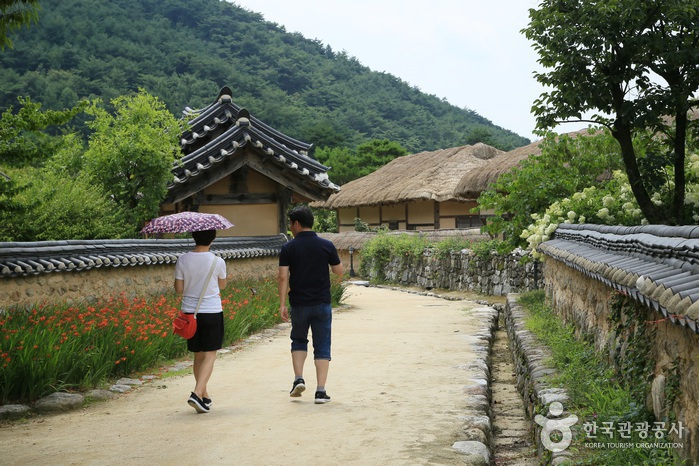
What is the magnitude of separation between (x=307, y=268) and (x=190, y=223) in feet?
4.41

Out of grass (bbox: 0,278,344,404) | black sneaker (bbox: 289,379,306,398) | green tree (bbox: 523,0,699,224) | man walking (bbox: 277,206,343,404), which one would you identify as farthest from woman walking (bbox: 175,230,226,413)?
green tree (bbox: 523,0,699,224)

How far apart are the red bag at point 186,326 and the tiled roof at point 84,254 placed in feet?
10.1

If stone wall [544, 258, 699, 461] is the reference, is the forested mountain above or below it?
above

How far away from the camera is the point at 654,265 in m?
4.36

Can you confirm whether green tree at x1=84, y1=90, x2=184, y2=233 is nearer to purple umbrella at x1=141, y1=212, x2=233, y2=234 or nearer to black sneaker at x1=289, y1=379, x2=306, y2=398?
purple umbrella at x1=141, y1=212, x2=233, y2=234

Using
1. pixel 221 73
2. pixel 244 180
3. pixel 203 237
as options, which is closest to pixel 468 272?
pixel 244 180

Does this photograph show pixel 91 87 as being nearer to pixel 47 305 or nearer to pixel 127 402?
pixel 47 305

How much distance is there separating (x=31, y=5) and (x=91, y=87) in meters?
38.0

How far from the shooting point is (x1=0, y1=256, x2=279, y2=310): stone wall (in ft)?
27.3

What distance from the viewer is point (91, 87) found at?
134 ft

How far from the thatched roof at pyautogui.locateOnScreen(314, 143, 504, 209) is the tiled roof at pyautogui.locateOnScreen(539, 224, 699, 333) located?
20729mm

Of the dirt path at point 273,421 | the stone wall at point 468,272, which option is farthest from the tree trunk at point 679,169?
the stone wall at point 468,272

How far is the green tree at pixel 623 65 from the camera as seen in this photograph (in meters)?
8.85

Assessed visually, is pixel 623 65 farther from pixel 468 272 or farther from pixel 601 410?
pixel 468 272
